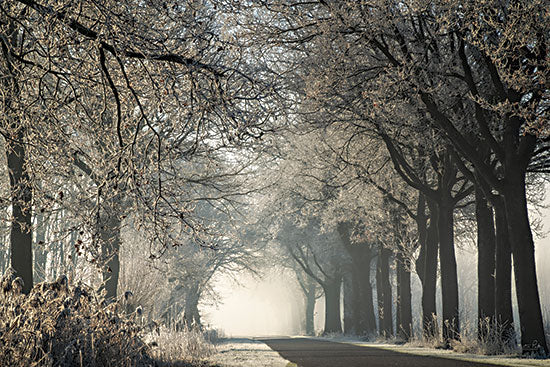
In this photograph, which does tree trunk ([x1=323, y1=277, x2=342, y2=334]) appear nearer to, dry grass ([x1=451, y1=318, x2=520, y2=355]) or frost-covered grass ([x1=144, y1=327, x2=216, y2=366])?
frost-covered grass ([x1=144, y1=327, x2=216, y2=366])

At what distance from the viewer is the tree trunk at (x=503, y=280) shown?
483 inches

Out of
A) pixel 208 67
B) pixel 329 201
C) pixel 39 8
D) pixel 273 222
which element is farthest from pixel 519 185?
pixel 273 222

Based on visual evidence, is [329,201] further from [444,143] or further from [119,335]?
[119,335]

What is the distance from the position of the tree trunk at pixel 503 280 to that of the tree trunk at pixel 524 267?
0.77 metres

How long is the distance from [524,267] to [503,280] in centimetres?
153

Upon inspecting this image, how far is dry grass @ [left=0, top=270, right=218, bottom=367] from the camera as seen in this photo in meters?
6.14

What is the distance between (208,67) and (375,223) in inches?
643

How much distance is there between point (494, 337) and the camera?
11.6m

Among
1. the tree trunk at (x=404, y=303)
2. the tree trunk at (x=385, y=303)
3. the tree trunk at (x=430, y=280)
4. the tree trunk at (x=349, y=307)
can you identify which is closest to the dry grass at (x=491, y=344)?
the tree trunk at (x=430, y=280)

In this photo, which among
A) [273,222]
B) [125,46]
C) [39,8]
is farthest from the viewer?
[273,222]

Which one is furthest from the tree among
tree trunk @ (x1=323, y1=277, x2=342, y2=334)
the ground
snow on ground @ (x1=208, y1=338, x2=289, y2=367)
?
tree trunk @ (x1=323, y1=277, x2=342, y2=334)

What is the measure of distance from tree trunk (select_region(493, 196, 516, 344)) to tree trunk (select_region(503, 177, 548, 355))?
774 mm

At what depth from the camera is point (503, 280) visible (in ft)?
41.5

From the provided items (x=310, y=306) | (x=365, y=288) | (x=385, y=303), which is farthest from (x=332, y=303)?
(x=385, y=303)
